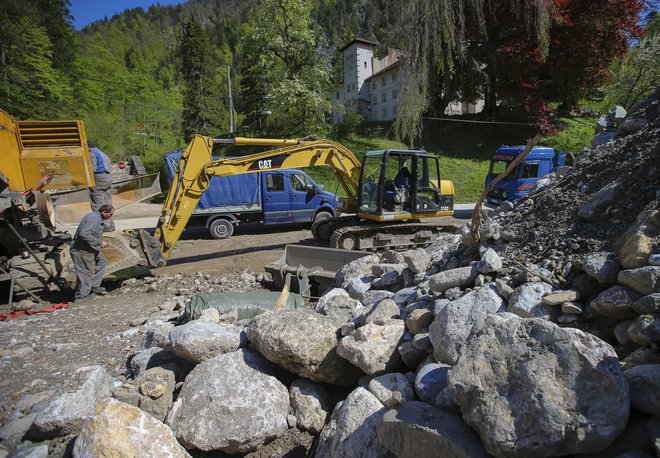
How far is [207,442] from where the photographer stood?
117 inches

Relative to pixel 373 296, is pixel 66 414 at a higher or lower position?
lower

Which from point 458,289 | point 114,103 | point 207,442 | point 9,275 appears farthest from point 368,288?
point 114,103

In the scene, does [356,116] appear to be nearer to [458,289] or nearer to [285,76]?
[285,76]

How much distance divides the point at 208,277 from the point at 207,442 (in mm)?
5108

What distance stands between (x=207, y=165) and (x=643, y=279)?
7.08m

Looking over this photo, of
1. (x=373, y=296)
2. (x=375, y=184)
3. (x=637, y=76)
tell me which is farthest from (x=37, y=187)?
(x=637, y=76)

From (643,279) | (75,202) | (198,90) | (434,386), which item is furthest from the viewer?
(198,90)

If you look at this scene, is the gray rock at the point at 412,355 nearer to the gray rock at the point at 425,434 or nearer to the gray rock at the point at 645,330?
the gray rock at the point at 425,434

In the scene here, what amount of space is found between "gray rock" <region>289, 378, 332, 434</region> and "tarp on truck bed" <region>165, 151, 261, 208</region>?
964 cm

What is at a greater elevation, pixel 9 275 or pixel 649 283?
pixel 649 283

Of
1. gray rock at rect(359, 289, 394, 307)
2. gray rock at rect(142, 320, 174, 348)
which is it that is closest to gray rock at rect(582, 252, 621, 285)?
gray rock at rect(359, 289, 394, 307)

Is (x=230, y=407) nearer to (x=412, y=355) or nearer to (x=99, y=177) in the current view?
(x=412, y=355)

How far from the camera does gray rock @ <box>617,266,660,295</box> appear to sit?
7.57 ft

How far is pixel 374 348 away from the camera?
9.96 feet
